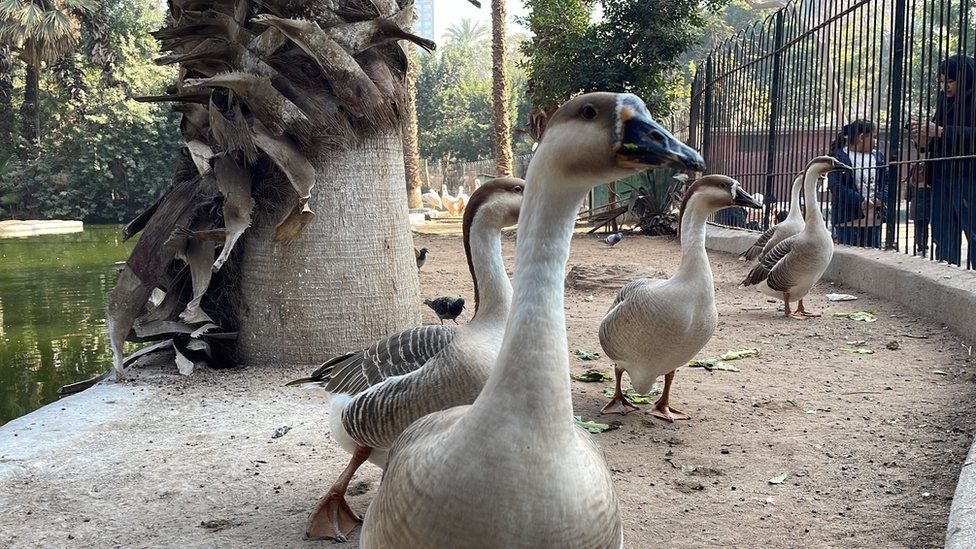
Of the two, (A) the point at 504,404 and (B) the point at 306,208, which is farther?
(B) the point at 306,208

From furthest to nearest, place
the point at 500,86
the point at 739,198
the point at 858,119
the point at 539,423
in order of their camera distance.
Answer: the point at 500,86
the point at 858,119
the point at 739,198
the point at 539,423

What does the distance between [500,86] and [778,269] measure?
1408 centimetres

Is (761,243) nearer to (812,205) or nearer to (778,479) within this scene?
(812,205)

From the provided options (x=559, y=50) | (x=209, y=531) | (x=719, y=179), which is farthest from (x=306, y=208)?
(x=559, y=50)

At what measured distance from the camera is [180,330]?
5.62m

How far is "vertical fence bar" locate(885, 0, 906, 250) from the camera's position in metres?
8.05

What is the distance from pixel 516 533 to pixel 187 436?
3196mm

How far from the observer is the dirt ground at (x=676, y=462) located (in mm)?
3270

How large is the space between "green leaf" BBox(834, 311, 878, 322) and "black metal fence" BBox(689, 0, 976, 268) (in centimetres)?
87

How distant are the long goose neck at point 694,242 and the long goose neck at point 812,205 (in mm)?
3181

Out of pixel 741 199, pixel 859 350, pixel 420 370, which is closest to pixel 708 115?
pixel 859 350

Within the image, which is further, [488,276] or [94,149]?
[94,149]

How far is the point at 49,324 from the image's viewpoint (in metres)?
8.48

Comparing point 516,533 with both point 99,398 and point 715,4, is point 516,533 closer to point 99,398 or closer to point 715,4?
point 99,398
